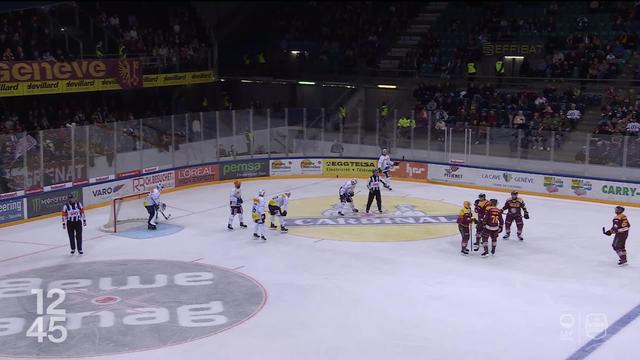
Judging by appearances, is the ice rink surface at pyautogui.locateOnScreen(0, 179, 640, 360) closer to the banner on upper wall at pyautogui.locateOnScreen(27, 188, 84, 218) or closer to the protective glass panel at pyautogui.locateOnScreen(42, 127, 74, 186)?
the banner on upper wall at pyautogui.locateOnScreen(27, 188, 84, 218)

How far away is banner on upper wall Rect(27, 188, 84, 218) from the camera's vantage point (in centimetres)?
2570

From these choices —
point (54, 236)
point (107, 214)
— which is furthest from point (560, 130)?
point (54, 236)

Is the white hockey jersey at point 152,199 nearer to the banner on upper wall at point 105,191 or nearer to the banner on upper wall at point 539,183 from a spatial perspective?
the banner on upper wall at point 105,191

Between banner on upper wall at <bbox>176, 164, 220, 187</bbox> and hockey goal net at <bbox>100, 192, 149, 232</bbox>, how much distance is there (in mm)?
6066

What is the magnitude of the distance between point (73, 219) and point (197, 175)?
1124 centimetres

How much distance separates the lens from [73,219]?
21.1 meters

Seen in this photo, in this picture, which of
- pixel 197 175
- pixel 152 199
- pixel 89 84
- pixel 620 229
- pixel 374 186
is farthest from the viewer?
pixel 89 84

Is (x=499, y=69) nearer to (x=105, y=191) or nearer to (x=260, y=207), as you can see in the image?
(x=105, y=191)

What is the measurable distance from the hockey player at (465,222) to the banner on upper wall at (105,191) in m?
13.4

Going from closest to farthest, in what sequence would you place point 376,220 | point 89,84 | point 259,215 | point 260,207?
point 260,207 < point 259,215 < point 376,220 < point 89,84

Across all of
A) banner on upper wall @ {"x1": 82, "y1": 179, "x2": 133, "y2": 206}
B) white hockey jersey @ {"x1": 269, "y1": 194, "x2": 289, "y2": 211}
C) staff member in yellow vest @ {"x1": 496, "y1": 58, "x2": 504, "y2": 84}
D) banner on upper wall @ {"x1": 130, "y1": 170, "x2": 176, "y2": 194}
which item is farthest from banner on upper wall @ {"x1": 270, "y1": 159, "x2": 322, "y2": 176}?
white hockey jersey @ {"x1": 269, "y1": 194, "x2": 289, "y2": 211}

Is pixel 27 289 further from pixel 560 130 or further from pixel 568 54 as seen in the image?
pixel 568 54

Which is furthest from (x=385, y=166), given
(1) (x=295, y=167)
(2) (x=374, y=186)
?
(2) (x=374, y=186)

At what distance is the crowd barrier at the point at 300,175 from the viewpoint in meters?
26.2
